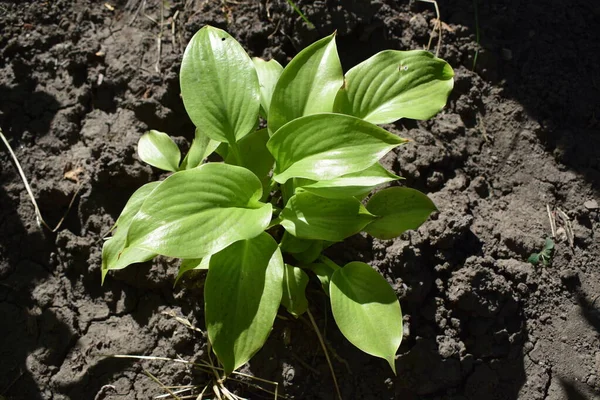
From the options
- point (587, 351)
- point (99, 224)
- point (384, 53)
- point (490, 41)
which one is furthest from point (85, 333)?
point (490, 41)

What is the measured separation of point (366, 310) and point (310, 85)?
641mm

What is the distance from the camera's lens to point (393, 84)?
1649 mm

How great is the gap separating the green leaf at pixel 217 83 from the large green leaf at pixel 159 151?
0.74 ft

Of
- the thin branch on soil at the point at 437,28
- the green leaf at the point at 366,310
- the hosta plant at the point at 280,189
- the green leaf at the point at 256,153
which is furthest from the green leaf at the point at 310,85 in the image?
the thin branch on soil at the point at 437,28

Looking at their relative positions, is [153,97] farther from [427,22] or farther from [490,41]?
[490,41]

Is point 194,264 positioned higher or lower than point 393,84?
lower

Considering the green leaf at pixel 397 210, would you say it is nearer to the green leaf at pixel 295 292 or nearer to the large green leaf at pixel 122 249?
the green leaf at pixel 295 292

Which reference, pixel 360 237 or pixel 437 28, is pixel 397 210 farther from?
pixel 437 28

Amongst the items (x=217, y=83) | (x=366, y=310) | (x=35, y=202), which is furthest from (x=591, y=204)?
(x=35, y=202)

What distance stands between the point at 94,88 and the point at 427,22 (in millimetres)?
1264

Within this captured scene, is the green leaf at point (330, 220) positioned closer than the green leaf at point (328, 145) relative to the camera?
No

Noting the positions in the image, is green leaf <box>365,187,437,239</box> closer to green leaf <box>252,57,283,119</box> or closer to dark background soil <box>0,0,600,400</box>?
dark background soil <box>0,0,600,400</box>

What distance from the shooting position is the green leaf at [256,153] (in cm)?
171

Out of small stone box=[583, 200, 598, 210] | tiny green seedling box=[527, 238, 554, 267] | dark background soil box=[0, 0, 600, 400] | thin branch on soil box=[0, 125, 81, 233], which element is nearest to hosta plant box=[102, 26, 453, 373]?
dark background soil box=[0, 0, 600, 400]
